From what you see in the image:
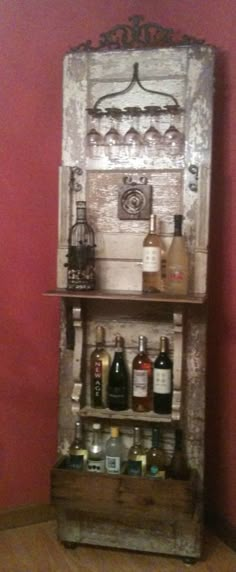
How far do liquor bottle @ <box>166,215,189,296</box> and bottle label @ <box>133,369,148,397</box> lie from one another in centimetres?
30

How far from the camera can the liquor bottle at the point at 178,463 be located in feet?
6.52

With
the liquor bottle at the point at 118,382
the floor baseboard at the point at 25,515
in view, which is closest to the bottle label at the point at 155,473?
the liquor bottle at the point at 118,382

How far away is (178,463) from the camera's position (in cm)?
200

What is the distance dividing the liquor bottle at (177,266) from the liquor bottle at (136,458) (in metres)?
0.53

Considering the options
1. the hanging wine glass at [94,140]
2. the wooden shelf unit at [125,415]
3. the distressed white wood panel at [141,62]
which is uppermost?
the distressed white wood panel at [141,62]

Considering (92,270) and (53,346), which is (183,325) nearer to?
(92,270)

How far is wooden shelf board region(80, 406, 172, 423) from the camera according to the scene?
6.31ft

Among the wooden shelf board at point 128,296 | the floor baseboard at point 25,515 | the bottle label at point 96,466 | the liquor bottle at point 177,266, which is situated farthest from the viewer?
the floor baseboard at point 25,515

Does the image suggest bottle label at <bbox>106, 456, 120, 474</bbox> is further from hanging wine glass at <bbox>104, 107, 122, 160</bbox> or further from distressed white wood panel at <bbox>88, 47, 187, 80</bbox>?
distressed white wood panel at <bbox>88, 47, 187, 80</bbox>

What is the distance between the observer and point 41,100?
7.02 feet

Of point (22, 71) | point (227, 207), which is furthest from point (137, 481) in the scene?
point (22, 71)

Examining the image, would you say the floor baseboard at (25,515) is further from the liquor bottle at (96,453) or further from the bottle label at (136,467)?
the bottle label at (136,467)

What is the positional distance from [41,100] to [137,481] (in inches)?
55.6

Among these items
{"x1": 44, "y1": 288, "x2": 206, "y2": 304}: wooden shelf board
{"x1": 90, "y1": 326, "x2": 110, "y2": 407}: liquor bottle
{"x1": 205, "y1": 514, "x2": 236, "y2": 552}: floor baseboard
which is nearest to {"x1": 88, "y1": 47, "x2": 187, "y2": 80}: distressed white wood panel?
{"x1": 44, "y1": 288, "x2": 206, "y2": 304}: wooden shelf board
